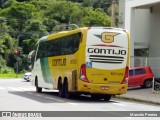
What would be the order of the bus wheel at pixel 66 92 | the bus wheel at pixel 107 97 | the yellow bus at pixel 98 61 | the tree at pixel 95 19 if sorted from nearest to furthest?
the yellow bus at pixel 98 61 → the bus wheel at pixel 66 92 → the bus wheel at pixel 107 97 → the tree at pixel 95 19

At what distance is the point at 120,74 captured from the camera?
78.4ft

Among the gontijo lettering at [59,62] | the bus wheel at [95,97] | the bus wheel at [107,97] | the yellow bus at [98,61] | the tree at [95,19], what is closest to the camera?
the yellow bus at [98,61]

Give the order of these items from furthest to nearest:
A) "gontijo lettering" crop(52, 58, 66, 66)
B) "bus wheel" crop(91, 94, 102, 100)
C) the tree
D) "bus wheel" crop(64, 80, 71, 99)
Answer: the tree → "bus wheel" crop(91, 94, 102, 100) → "gontijo lettering" crop(52, 58, 66, 66) → "bus wheel" crop(64, 80, 71, 99)

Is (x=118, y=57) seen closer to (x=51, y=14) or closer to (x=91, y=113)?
(x=91, y=113)

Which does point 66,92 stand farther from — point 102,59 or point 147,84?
point 147,84

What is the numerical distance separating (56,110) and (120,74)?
676 centimetres

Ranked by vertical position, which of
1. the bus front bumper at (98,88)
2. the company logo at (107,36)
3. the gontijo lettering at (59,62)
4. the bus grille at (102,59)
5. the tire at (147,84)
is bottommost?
the tire at (147,84)

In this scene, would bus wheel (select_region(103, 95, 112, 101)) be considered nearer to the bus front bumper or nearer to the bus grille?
the bus front bumper

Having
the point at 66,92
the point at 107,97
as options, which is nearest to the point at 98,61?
the point at 66,92

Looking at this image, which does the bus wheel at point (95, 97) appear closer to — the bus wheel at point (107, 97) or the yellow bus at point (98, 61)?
the bus wheel at point (107, 97)

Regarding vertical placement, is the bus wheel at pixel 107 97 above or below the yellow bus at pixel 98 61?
below

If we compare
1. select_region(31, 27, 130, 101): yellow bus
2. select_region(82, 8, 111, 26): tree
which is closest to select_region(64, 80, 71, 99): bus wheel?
select_region(31, 27, 130, 101): yellow bus

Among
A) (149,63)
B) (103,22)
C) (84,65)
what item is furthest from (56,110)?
(103,22)

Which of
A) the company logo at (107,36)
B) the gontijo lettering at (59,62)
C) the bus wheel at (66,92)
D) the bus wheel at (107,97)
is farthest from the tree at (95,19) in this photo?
the company logo at (107,36)
